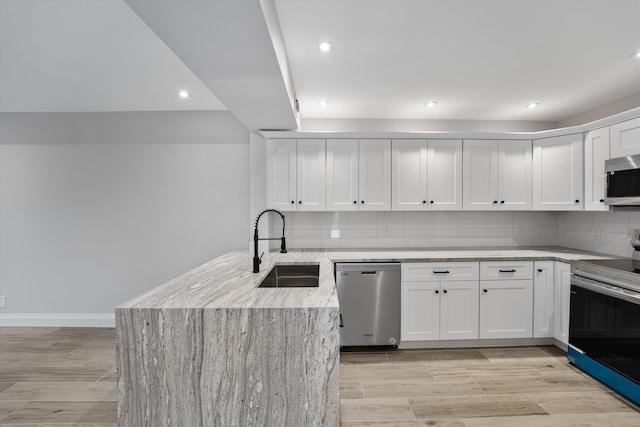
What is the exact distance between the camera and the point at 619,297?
2.34 metres

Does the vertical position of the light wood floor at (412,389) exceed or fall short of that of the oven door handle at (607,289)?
it falls short

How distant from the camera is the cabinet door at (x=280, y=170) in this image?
11.4ft

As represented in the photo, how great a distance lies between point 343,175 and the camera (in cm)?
349

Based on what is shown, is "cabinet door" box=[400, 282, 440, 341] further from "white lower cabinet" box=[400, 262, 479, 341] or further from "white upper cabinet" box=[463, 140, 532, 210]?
"white upper cabinet" box=[463, 140, 532, 210]

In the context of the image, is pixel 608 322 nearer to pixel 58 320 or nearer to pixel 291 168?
pixel 291 168

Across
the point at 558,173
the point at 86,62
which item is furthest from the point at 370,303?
the point at 86,62

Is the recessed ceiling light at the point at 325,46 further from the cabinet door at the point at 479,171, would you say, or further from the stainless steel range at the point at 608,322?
the stainless steel range at the point at 608,322

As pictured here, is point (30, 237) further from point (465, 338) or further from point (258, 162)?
point (465, 338)

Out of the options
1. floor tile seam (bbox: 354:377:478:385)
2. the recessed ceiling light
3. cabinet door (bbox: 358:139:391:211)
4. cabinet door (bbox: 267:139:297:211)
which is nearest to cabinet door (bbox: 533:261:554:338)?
floor tile seam (bbox: 354:377:478:385)

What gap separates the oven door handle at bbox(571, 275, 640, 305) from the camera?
7.38ft

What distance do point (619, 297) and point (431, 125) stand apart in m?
2.45

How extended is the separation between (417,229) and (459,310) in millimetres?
1059

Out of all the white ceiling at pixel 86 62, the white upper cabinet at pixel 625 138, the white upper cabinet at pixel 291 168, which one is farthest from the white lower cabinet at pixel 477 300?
the white ceiling at pixel 86 62

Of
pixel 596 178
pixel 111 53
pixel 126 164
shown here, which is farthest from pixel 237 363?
pixel 596 178
